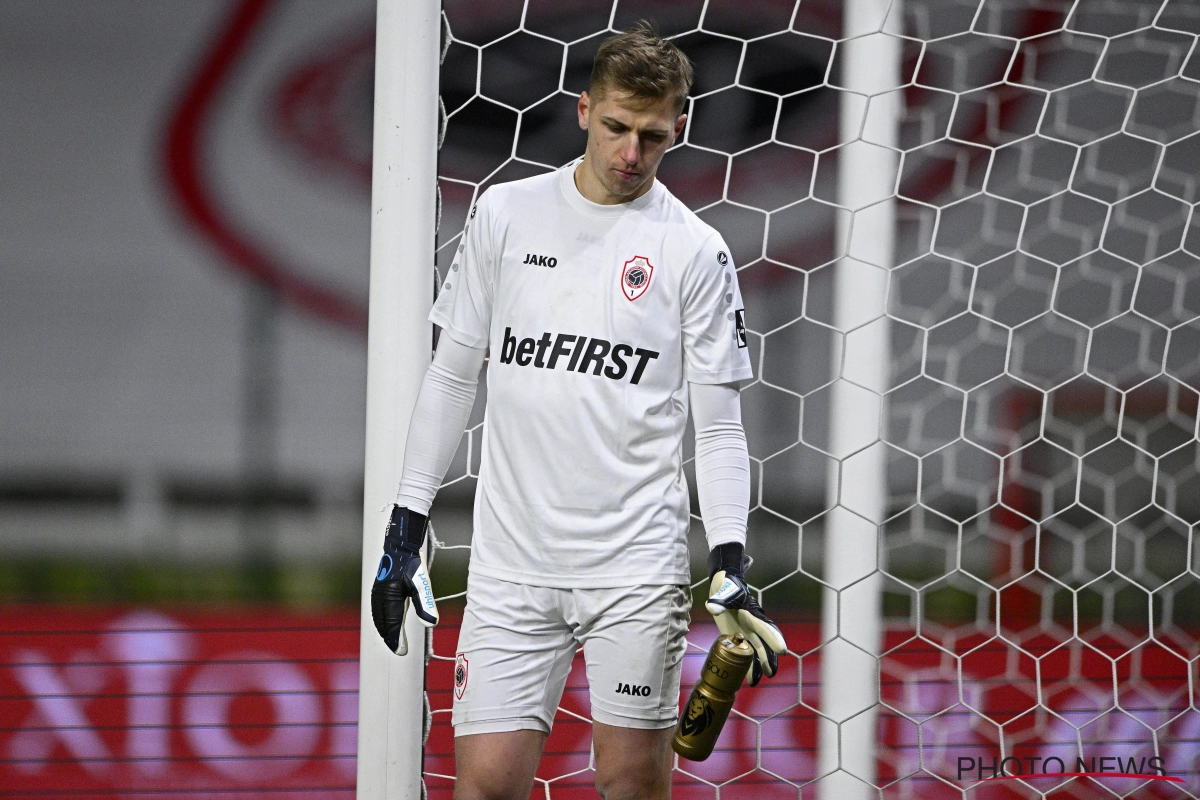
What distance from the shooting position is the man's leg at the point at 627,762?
4.65 feet

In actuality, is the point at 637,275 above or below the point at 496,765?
above

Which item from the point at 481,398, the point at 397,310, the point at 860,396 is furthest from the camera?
the point at 481,398

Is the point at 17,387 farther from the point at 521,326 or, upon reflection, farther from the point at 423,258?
the point at 521,326

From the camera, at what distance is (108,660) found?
377cm

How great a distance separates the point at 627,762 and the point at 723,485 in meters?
0.41

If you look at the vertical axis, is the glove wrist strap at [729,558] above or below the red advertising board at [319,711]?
above

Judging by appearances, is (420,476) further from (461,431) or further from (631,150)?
(631,150)

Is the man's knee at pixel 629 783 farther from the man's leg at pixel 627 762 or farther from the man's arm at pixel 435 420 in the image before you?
the man's arm at pixel 435 420

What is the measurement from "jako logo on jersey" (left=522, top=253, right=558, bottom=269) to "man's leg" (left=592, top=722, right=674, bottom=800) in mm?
657

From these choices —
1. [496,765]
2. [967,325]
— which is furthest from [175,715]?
[967,325]

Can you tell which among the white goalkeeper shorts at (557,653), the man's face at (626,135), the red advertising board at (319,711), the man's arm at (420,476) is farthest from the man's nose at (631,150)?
the red advertising board at (319,711)

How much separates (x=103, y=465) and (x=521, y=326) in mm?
4967

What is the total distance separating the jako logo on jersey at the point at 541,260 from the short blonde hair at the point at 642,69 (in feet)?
0.76

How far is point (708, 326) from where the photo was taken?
144cm
